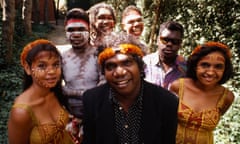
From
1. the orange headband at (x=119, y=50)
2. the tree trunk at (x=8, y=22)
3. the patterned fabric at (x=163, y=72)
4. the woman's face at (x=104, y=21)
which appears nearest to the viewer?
the orange headband at (x=119, y=50)

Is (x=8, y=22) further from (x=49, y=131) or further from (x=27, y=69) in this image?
(x=49, y=131)

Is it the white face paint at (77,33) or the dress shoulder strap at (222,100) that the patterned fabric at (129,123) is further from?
the white face paint at (77,33)

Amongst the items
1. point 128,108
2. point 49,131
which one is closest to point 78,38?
point 49,131

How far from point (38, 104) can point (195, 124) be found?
5.48ft

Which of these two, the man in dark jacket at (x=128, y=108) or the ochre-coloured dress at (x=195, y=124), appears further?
the ochre-coloured dress at (x=195, y=124)

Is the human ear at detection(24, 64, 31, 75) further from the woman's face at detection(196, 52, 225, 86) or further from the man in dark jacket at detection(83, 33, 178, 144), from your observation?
the woman's face at detection(196, 52, 225, 86)

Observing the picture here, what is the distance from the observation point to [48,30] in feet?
67.7

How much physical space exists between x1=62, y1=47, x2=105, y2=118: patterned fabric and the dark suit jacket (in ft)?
3.59

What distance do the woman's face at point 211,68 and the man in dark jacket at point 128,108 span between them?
0.91 m

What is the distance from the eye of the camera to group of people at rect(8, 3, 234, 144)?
2.41 metres

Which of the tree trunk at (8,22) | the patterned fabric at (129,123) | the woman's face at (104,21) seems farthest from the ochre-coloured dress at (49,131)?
the tree trunk at (8,22)

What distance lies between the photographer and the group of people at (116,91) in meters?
2.41

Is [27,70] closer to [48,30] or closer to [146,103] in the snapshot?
[146,103]

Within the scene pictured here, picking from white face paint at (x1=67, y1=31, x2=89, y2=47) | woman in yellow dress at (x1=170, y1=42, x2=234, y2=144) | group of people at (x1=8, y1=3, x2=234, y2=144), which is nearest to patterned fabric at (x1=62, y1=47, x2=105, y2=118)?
group of people at (x1=8, y1=3, x2=234, y2=144)
